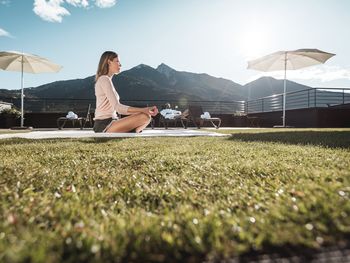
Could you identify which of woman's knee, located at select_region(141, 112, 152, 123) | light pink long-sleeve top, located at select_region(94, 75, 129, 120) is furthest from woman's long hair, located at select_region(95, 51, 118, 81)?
woman's knee, located at select_region(141, 112, 152, 123)

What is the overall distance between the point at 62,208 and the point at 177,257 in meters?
0.55

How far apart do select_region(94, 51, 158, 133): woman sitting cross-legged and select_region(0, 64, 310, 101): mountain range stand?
69.9 m

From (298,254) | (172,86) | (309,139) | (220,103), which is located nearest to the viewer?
(298,254)

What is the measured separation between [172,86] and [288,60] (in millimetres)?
84425

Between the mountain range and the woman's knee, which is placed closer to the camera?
the woman's knee

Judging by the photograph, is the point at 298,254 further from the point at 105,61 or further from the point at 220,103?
the point at 220,103

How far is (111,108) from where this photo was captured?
507cm

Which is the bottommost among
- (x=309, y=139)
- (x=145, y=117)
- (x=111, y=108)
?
(x=309, y=139)

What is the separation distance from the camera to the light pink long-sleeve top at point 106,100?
465 centimetres

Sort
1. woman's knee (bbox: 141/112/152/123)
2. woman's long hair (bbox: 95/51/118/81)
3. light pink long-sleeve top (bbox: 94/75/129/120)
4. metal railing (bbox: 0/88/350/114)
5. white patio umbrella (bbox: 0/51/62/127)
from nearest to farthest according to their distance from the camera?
light pink long-sleeve top (bbox: 94/75/129/120)
woman's long hair (bbox: 95/51/118/81)
woman's knee (bbox: 141/112/152/123)
white patio umbrella (bbox: 0/51/62/127)
metal railing (bbox: 0/88/350/114)

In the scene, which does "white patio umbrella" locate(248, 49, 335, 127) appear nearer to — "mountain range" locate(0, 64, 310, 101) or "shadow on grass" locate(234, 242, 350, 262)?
"shadow on grass" locate(234, 242, 350, 262)

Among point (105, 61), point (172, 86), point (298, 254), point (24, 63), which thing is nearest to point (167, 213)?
point (298, 254)

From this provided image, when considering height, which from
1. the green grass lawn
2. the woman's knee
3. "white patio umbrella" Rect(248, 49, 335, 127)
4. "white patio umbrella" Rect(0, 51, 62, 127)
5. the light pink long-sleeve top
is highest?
"white patio umbrella" Rect(248, 49, 335, 127)

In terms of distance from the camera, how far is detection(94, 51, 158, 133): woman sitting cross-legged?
4.68 m
